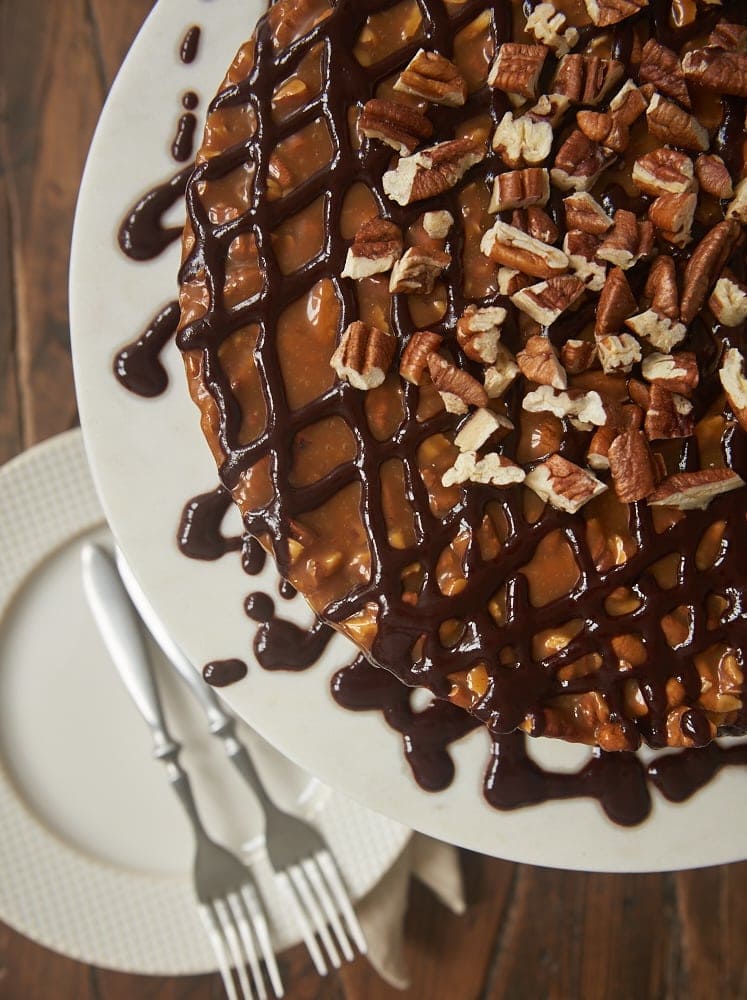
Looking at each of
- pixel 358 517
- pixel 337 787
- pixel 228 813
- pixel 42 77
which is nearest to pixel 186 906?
pixel 228 813

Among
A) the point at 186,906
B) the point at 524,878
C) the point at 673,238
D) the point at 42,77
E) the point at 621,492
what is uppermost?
the point at 42,77

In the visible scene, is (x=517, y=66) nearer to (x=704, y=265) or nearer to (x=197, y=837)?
(x=704, y=265)

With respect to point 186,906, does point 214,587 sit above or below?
above

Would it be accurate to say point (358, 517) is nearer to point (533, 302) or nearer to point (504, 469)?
point (504, 469)

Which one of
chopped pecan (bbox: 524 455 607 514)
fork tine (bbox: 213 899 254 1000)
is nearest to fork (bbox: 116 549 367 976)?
fork tine (bbox: 213 899 254 1000)

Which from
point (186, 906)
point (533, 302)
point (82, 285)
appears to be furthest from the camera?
point (186, 906)

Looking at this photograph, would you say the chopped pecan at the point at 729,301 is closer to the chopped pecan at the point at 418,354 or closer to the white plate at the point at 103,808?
the chopped pecan at the point at 418,354

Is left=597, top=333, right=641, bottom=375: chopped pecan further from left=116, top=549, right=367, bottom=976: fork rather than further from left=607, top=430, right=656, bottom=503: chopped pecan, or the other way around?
left=116, top=549, right=367, bottom=976: fork
